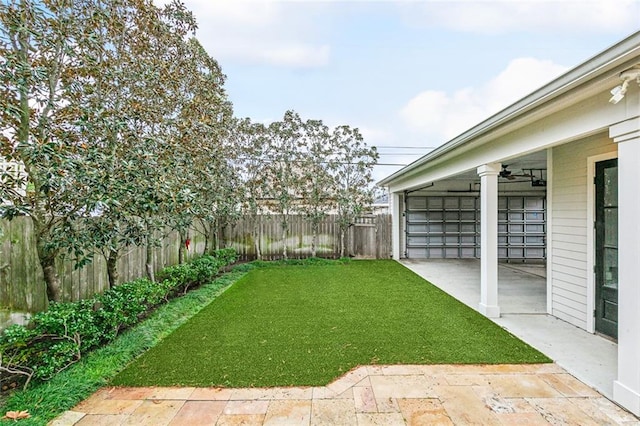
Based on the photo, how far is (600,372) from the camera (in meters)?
3.11

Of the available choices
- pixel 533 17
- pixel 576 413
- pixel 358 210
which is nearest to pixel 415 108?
pixel 358 210

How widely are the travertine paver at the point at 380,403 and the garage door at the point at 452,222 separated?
8.42 m

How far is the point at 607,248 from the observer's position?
13.1 feet

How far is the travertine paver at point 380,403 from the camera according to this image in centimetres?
241

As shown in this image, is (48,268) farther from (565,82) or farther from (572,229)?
(572,229)

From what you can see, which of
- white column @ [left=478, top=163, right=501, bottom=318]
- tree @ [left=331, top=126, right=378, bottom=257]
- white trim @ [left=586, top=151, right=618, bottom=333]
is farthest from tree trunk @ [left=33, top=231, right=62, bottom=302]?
tree @ [left=331, top=126, right=378, bottom=257]

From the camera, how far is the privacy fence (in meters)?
3.45

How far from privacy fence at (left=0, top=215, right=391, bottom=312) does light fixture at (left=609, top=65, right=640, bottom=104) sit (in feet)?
16.4

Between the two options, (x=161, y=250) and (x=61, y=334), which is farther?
(x=161, y=250)

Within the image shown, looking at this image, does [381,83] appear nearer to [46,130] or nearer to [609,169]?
[609,169]

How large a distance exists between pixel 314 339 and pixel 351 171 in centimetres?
718

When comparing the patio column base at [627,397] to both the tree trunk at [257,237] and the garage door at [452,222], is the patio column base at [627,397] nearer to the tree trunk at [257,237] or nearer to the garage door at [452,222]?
the garage door at [452,222]

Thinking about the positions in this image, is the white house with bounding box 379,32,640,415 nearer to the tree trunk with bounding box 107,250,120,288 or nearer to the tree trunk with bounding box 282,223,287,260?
the tree trunk with bounding box 282,223,287,260

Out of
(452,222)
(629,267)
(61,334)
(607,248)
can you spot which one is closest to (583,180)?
(607,248)
